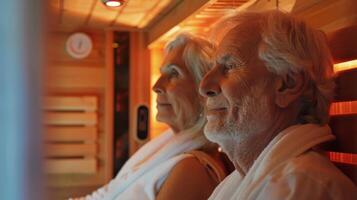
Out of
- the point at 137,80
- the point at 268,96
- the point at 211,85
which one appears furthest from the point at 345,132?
the point at 137,80

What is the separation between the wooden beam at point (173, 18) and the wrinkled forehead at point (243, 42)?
1.25ft

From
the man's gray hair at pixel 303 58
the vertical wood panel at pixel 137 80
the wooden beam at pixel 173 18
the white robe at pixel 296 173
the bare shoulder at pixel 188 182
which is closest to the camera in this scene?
the white robe at pixel 296 173

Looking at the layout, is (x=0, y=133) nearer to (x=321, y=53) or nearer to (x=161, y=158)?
(x=321, y=53)

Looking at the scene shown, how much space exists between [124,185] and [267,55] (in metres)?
0.68

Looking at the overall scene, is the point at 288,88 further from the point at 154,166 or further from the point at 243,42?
the point at 154,166

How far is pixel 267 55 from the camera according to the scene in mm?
913

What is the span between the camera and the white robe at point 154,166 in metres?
1.27

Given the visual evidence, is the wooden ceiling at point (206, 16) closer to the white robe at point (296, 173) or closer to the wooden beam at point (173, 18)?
the wooden beam at point (173, 18)

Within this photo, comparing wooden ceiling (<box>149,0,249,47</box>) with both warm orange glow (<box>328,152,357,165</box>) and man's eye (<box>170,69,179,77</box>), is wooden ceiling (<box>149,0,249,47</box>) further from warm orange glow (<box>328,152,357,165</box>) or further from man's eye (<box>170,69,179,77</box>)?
warm orange glow (<box>328,152,357,165</box>)

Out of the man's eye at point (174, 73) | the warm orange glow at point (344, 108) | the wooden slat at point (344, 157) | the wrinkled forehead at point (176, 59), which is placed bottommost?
the wooden slat at point (344, 157)

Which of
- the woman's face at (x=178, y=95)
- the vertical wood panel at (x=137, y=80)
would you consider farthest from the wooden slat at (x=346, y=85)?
the vertical wood panel at (x=137, y=80)

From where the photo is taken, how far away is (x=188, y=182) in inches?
47.5

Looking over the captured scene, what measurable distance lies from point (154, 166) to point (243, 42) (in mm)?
532

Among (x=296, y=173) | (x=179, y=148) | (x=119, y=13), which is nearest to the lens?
(x=296, y=173)
